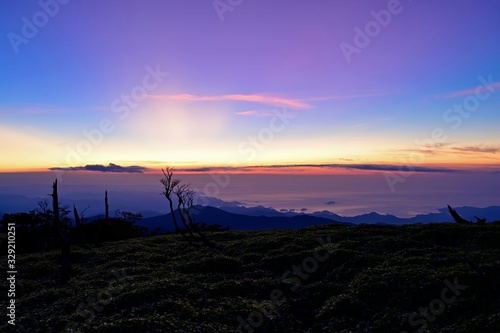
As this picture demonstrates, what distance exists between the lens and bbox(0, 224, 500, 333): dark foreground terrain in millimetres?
24969

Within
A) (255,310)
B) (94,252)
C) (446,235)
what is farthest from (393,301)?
(94,252)

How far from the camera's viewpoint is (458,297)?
25.3 m

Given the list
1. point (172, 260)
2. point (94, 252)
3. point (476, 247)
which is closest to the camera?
point (476, 247)

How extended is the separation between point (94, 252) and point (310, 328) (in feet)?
136

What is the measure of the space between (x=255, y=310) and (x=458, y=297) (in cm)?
1345

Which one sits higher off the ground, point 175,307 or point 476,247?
point 476,247

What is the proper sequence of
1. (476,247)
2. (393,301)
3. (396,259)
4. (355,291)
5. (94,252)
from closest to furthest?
(393,301) < (355,291) < (396,259) < (476,247) < (94,252)

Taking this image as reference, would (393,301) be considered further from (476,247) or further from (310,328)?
(476,247)

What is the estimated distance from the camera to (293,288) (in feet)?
111

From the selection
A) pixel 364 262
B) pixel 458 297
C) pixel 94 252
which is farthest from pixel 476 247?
pixel 94 252

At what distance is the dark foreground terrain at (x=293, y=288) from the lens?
81.9 ft

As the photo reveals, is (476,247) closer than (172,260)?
Yes

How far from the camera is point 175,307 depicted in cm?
2838

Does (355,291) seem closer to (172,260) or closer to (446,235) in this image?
(446,235)
